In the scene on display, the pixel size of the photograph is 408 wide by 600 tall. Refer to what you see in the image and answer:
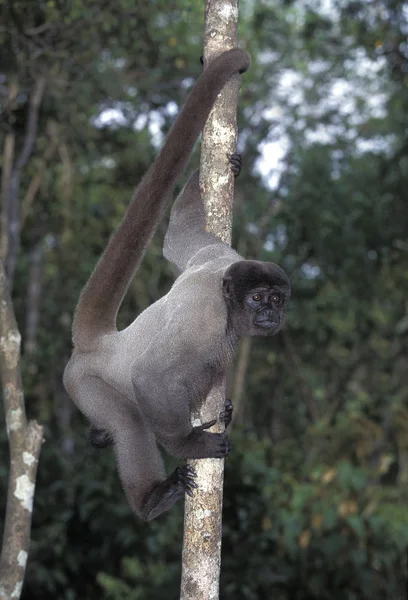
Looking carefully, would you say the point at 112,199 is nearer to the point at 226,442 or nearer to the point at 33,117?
the point at 33,117

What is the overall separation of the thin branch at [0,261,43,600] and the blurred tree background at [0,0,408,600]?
4.61 m

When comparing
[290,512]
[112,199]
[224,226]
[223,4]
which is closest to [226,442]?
[224,226]

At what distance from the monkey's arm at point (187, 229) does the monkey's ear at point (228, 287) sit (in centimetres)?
44

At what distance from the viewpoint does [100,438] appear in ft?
14.9

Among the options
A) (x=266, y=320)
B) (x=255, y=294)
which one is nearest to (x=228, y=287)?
(x=255, y=294)

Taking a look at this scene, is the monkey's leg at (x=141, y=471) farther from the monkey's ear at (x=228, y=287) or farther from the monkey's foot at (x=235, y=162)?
the monkey's foot at (x=235, y=162)

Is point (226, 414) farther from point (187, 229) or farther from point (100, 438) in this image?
point (187, 229)

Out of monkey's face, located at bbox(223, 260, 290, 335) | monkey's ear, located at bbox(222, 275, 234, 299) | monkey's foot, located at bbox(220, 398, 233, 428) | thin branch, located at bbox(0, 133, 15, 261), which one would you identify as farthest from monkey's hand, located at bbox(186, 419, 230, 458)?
thin branch, located at bbox(0, 133, 15, 261)

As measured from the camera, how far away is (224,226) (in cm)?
407

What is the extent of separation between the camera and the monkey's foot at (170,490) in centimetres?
383

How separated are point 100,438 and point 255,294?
1.37 m

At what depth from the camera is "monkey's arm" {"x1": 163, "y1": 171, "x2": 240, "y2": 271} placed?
4.46 m

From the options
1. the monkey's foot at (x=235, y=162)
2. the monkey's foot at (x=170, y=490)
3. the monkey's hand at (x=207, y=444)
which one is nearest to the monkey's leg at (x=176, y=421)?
the monkey's hand at (x=207, y=444)

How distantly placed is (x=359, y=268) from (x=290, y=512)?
470 cm
